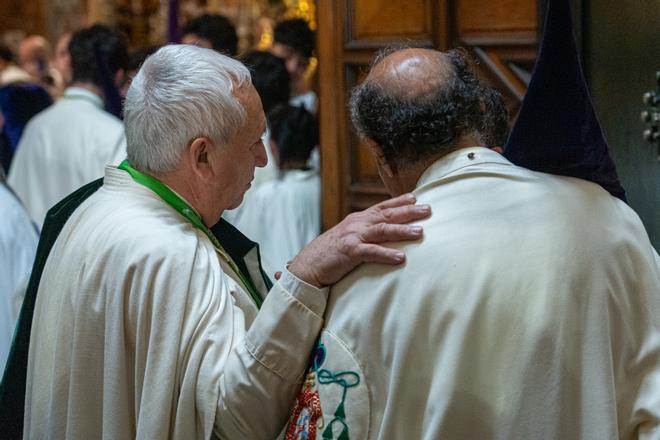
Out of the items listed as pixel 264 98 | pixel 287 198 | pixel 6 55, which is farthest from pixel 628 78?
pixel 6 55

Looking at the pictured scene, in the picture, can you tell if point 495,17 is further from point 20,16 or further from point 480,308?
point 20,16

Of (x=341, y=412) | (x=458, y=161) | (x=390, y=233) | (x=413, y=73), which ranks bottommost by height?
(x=341, y=412)

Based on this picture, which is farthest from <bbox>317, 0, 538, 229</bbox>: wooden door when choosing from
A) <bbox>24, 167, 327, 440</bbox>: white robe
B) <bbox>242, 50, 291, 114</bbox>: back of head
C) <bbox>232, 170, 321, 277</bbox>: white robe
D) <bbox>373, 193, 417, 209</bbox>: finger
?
<bbox>373, 193, 417, 209</bbox>: finger

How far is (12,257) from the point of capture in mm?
3691

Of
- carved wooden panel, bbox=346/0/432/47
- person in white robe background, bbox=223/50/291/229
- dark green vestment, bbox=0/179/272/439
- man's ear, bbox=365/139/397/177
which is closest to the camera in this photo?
man's ear, bbox=365/139/397/177

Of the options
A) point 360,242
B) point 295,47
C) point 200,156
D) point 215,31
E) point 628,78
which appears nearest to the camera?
point 360,242

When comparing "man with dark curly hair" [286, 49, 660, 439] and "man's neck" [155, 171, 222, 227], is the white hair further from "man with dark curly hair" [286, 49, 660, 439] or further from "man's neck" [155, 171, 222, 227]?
"man with dark curly hair" [286, 49, 660, 439]

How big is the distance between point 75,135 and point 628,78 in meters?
2.85

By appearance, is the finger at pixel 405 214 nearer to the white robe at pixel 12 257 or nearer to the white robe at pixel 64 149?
the white robe at pixel 12 257

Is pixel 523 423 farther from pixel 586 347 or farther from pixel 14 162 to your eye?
pixel 14 162

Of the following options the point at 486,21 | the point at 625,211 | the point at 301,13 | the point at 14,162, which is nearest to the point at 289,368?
the point at 625,211

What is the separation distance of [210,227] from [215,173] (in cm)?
21

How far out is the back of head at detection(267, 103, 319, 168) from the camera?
4.85 m

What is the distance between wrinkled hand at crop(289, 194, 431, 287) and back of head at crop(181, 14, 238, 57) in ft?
12.7
